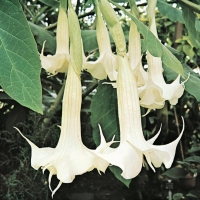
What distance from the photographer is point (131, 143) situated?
39 centimetres

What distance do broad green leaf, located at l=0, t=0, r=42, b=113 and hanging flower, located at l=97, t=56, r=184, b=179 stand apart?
0.09 metres

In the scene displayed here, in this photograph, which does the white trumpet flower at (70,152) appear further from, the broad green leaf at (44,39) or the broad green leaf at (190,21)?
the broad green leaf at (44,39)

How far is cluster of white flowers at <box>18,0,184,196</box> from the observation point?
392 millimetres

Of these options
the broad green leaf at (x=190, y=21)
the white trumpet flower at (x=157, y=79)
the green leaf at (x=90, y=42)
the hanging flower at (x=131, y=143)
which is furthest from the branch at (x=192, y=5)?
the green leaf at (x=90, y=42)

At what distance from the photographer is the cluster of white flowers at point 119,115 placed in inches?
15.4

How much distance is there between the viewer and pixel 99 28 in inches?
21.3

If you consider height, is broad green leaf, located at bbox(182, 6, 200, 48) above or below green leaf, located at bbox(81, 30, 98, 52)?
above

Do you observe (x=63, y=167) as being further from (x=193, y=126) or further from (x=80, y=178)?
(x=193, y=126)

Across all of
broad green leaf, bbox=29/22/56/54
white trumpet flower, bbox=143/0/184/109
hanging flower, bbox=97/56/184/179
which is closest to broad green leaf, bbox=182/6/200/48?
white trumpet flower, bbox=143/0/184/109

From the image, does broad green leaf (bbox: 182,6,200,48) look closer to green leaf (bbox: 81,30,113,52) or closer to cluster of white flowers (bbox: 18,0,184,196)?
cluster of white flowers (bbox: 18,0,184,196)

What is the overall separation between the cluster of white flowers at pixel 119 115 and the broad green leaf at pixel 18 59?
0.17 feet

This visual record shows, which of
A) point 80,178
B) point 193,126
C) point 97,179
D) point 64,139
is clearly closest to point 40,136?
point 80,178

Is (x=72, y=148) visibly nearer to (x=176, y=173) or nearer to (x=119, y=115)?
(x=119, y=115)

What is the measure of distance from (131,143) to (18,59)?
147 mm
